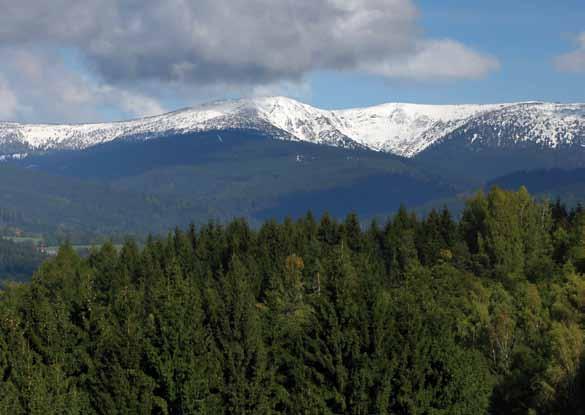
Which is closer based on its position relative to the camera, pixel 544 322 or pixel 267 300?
pixel 544 322

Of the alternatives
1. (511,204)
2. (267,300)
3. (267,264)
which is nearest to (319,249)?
(267,264)

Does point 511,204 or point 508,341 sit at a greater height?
point 511,204

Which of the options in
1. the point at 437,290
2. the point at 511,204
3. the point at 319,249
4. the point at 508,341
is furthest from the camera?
the point at 511,204

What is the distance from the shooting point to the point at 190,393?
64.2 meters

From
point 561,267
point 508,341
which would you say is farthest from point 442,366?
point 561,267

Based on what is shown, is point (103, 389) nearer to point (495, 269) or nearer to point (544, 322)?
point (544, 322)

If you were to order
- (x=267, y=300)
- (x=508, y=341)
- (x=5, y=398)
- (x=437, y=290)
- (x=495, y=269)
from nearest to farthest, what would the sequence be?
(x=5, y=398) → (x=508, y=341) → (x=437, y=290) → (x=267, y=300) → (x=495, y=269)

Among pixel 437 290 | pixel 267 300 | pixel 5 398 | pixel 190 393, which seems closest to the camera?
pixel 5 398

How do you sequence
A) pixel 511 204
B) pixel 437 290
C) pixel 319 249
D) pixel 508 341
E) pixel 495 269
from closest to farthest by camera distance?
pixel 508 341, pixel 437 290, pixel 495 269, pixel 319 249, pixel 511 204

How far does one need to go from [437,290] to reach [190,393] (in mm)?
47206

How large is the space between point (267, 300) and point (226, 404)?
5021cm

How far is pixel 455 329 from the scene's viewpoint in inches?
3546

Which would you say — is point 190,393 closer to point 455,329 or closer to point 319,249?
point 455,329

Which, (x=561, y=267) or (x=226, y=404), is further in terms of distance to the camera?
(x=561, y=267)
